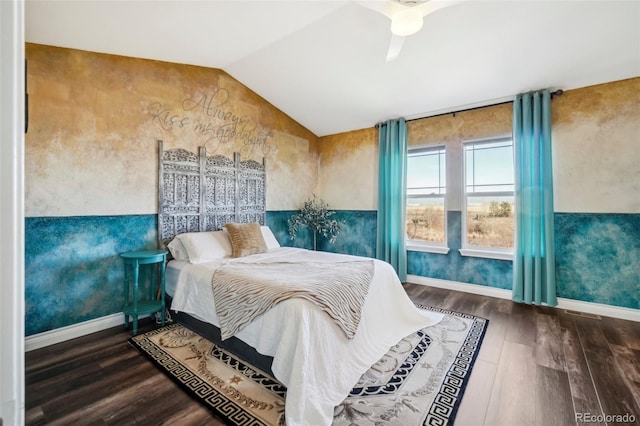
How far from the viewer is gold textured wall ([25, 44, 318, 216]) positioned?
2.44 metres

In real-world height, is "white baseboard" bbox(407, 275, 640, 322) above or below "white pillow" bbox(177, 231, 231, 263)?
below

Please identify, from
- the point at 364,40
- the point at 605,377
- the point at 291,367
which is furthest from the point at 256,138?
the point at 605,377

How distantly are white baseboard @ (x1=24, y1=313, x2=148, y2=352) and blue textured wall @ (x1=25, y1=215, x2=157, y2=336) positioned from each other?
41 mm

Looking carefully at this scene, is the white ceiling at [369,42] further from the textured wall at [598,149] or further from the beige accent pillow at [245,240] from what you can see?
the beige accent pillow at [245,240]

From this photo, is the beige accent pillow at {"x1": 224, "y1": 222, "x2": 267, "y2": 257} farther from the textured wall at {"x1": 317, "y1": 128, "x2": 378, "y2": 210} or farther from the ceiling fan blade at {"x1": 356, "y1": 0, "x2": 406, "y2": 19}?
the ceiling fan blade at {"x1": 356, "y1": 0, "x2": 406, "y2": 19}

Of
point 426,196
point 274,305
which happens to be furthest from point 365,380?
point 426,196

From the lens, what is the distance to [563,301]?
10.8 feet

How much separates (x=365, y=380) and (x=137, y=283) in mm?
2284

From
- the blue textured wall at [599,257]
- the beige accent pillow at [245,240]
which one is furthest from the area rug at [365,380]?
the blue textured wall at [599,257]

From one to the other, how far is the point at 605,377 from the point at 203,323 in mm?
3086

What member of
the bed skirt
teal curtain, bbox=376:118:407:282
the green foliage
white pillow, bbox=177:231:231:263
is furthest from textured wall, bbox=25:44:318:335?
teal curtain, bbox=376:118:407:282

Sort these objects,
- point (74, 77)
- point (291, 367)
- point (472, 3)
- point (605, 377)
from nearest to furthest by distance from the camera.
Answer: point (291, 367)
point (605, 377)
point (472, 3)
point (74, 77)

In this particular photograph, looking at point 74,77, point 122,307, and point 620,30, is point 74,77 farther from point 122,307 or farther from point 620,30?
point 620,30

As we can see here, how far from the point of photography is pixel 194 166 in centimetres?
343
